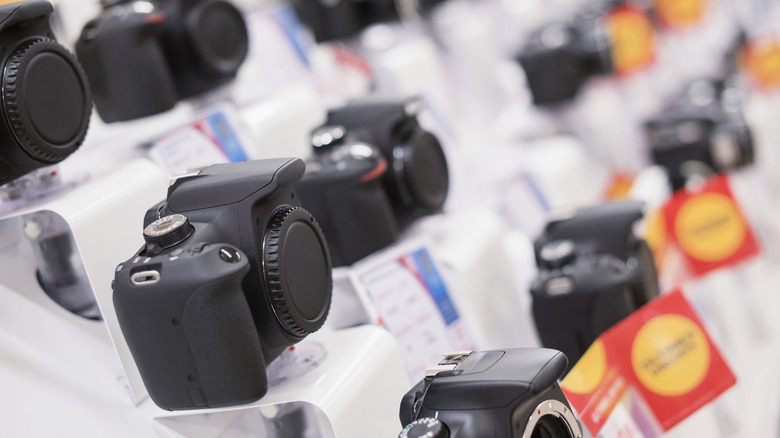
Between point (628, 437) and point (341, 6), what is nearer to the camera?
point (628, 437)

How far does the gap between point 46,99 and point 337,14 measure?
126 cm

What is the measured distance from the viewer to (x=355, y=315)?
1.34 meters

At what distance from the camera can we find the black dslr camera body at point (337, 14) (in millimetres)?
2234

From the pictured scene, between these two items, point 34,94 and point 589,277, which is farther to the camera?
point 589,277

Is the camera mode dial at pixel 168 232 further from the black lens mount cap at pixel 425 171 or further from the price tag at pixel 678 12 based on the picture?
the price tag at pixel 678 12

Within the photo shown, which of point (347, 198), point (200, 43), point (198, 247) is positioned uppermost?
point (200, 43)

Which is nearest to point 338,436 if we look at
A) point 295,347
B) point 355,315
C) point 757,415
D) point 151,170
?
point 295,347

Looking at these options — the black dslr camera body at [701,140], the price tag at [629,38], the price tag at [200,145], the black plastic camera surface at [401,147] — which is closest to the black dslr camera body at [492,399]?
the black plastic camera surface at [401,147]

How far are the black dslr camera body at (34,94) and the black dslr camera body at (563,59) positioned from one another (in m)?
1.44

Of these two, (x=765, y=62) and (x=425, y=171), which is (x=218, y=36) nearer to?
(x=425, y=171)

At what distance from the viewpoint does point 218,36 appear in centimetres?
151

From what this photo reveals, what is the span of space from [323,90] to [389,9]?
1.04 ft

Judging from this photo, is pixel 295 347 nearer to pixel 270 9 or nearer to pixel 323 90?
pixel 323 90

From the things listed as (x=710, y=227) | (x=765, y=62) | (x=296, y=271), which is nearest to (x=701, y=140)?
(x=710, y=227)
